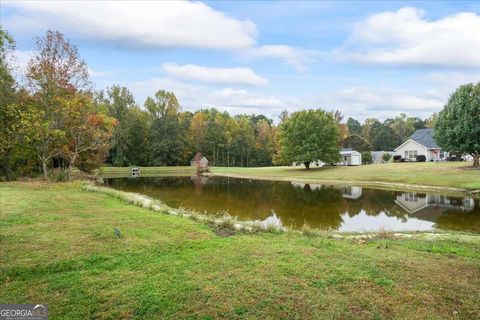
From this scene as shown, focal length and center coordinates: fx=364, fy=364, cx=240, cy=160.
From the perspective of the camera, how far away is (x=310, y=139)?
165 feet

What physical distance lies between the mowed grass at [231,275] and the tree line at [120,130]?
5.10 m

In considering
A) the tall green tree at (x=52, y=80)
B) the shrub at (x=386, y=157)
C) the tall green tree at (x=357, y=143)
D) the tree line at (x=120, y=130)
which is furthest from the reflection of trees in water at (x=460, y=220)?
the tall green tree at (x=357, y=143)

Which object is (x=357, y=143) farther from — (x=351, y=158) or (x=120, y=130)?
(x=120, y=130)

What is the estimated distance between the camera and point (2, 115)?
2375cm

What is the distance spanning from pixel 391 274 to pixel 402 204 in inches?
705

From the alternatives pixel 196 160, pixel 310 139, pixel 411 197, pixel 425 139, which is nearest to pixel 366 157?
pixel 425 139

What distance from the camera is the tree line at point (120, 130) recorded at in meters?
25.0

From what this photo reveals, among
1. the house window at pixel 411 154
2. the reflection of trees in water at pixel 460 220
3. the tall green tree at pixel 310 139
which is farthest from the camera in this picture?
the house window at pixel 411 154

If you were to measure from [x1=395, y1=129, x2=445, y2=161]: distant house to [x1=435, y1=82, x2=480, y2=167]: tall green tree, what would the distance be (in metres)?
16.6

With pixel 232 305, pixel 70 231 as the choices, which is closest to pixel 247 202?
pixel 70 231

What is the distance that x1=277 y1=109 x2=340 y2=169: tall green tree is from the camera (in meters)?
50.2

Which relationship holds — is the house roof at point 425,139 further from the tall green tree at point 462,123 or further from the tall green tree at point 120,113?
the tall green tree at point 120,113

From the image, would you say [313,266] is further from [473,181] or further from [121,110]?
[121,110]

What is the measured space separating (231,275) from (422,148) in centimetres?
5754
